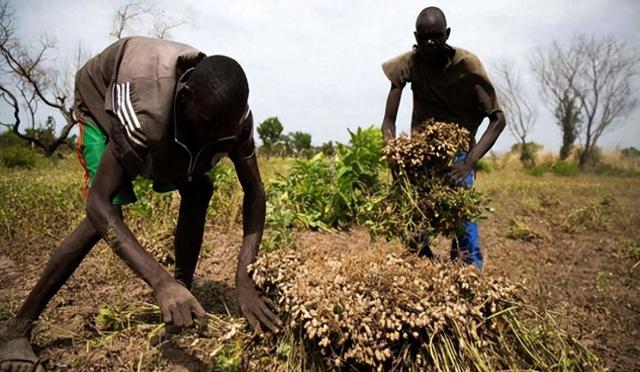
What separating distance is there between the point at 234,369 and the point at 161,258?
2.01 m

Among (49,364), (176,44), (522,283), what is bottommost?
(49,364)

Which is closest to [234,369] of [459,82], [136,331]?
[136,331]

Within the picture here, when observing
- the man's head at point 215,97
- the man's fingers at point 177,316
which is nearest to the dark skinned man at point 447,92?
the man's head at point 215,97

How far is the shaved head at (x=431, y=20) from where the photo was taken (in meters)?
2.97

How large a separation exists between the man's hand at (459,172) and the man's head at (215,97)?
1.55m

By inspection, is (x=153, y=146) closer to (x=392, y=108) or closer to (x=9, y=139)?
(x=392, y=108)

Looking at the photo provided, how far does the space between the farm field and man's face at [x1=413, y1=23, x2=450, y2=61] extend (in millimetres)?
1293

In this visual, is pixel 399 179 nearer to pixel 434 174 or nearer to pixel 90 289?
pixel 434 174

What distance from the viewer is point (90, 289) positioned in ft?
10.8

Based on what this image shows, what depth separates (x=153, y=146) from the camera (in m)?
1.97

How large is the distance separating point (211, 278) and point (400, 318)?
2095mm

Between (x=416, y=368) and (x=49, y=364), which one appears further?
(x=49, y=364)

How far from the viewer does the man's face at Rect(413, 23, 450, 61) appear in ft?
9.82

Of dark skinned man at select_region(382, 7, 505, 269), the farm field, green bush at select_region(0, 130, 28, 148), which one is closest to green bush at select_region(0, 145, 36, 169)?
the farm field
